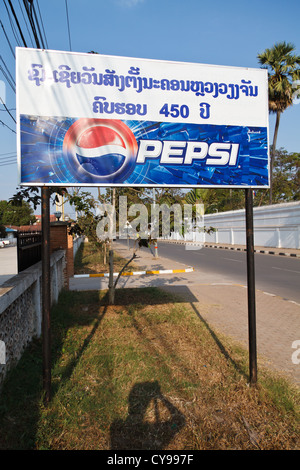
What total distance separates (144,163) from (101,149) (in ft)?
1.68

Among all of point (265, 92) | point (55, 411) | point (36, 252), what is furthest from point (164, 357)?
point (265, 92)

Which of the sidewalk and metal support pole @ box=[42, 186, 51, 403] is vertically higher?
metal support pole @ box=[42, 186, 51, 403]

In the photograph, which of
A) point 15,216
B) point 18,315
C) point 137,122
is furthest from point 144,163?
point 15,216

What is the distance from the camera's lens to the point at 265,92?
429 centimetres

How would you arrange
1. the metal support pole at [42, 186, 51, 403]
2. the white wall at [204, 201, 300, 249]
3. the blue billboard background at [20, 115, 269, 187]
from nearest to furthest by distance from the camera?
1. the metal support pole at [42, 186, 51, 403]
2. the blue billboard background at [20, 115, 269, 187]
3. the white wall at [204, 201, 300, 249]

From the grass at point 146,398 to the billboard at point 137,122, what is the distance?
226cm

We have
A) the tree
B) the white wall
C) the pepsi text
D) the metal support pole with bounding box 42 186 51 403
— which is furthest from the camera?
the tree

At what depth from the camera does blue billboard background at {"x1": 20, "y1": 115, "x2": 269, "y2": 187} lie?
3732 mm

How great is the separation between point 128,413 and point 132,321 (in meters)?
3.33

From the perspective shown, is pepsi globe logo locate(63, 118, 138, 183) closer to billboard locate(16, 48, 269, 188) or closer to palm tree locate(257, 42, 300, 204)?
billboard locate(16, 48, 269, 188)

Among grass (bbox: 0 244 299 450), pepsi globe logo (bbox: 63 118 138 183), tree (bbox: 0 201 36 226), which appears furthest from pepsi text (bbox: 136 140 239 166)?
tree (bbox: 0 201 36 226)

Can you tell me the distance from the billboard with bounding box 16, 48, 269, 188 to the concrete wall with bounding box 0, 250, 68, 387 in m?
1.25

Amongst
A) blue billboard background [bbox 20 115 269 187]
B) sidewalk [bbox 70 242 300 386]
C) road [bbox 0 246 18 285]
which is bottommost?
sidewalk [bbox 70 242 300 386]
